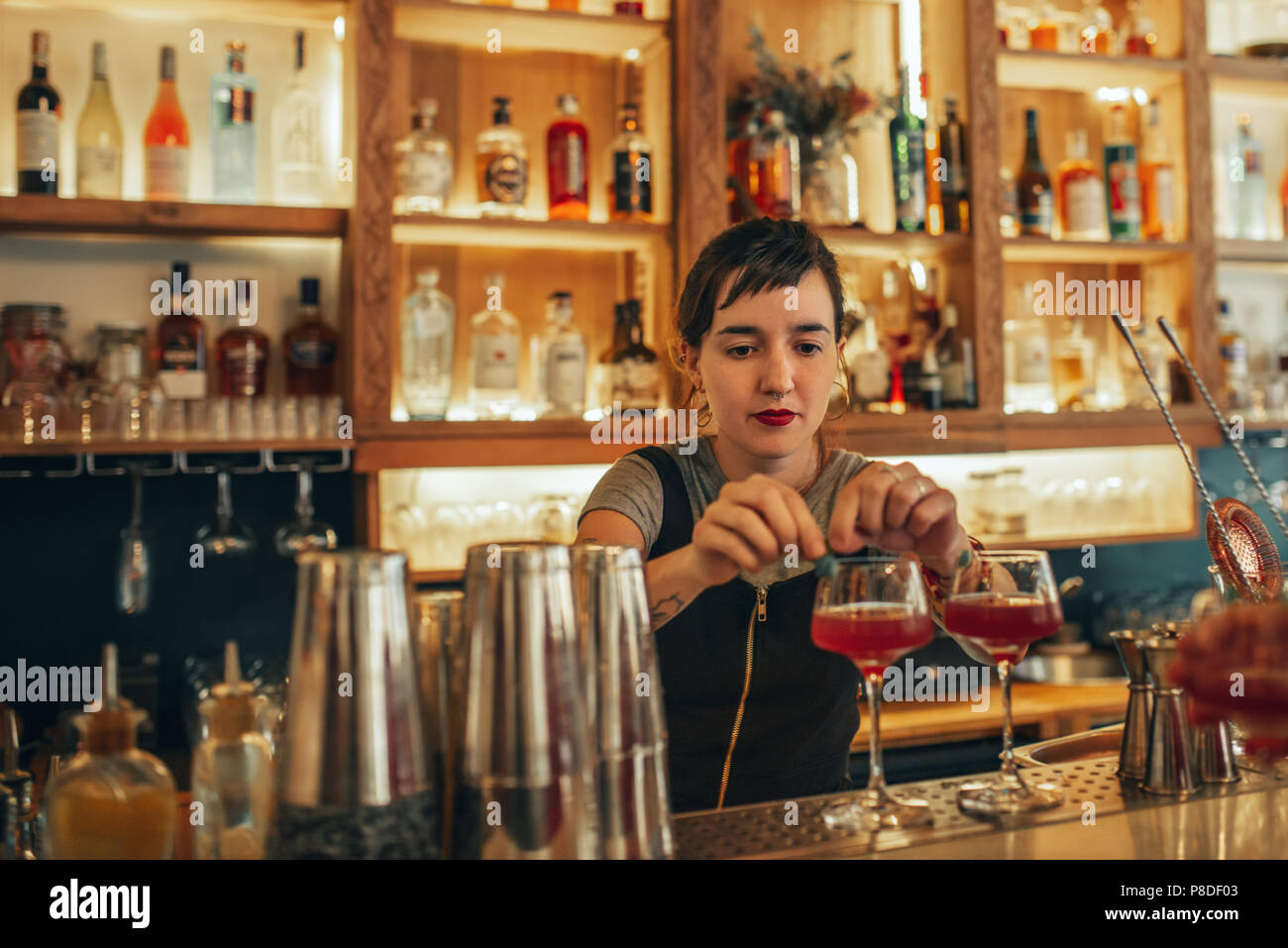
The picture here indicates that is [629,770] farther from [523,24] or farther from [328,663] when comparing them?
[523,24]

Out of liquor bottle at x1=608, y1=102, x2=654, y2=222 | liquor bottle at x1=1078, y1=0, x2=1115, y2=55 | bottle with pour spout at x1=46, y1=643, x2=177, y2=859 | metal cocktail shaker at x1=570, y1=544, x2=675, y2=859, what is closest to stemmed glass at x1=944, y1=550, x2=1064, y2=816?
metal cocktail shaker at x1=570, y1=544, x2=675, y2=859

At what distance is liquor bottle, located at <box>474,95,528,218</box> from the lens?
2.27 meters

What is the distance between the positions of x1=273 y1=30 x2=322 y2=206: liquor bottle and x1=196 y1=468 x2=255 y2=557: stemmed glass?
23.6 inches

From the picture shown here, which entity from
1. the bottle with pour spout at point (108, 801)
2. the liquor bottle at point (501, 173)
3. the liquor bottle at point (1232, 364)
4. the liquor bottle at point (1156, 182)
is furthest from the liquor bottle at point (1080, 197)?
the bottle with pour spout at point (108, 801)

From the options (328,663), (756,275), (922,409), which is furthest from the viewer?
(922,409)

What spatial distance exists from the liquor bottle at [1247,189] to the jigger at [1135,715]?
2444 millimetres

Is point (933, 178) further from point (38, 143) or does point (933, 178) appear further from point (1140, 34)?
point (38, 143)

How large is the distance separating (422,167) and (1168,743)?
177 centimetres

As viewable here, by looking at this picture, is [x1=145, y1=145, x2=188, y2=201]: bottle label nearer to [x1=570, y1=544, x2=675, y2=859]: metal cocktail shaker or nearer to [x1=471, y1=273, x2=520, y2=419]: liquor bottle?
[x1=471, y1=273, x2=520, y2=419]: liquor bottle

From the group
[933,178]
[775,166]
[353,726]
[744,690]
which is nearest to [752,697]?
[744,690]

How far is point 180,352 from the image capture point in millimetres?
2129

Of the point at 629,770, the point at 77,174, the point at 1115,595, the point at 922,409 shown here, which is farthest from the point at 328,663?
the point at 1115,595

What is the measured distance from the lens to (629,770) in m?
0.71
